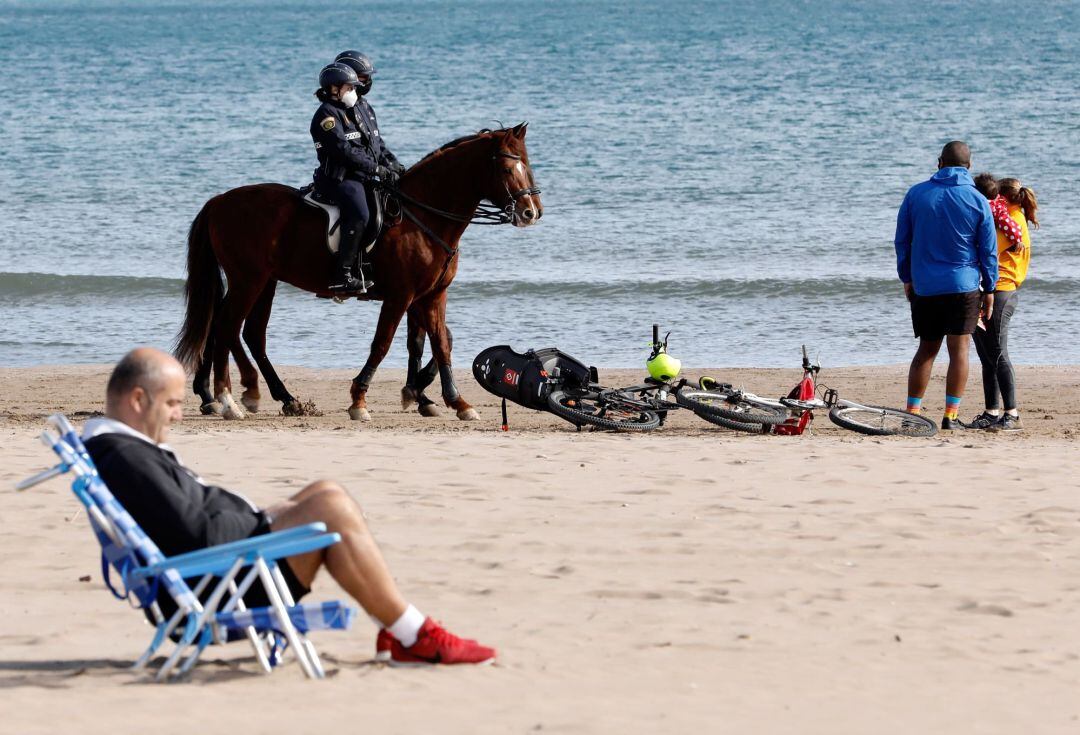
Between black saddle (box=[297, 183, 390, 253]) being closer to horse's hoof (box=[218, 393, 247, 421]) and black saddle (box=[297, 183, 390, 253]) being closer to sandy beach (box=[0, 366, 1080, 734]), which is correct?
horse's hoof (box=[218, 393, 247, 421])

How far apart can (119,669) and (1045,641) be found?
308cm

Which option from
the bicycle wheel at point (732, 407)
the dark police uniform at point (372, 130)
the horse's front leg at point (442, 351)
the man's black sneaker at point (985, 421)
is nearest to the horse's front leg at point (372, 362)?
the horse's front leg at point (442, 351)

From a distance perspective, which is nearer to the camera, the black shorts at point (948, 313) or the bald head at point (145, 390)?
the bald head at point (145, 390)

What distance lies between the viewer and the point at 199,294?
1170 cm

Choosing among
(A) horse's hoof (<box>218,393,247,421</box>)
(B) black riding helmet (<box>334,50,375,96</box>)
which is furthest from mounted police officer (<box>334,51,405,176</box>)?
(A) horse's hoof (<box>218,393,247,421</box>)

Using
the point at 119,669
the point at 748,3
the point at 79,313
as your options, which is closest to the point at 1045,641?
the point at 119,669

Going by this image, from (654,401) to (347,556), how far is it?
5.91m

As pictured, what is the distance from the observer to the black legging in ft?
35.0

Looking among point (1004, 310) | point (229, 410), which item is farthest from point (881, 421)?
point (229, 410)

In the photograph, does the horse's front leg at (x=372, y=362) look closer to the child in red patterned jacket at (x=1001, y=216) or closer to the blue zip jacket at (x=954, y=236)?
the blue zip jacket at (x=954, y=236)

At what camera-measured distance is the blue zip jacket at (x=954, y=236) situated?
10.2 meters

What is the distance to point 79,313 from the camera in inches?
746

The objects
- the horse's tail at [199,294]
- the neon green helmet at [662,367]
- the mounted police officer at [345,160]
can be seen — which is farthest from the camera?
the horse's tail at [199,294]

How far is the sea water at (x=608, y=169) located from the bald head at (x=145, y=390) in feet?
33.4
